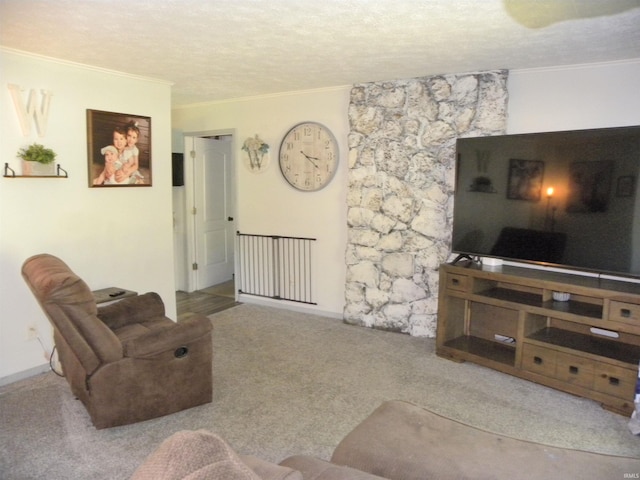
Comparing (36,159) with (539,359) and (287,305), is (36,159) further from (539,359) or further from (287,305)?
(539,359)

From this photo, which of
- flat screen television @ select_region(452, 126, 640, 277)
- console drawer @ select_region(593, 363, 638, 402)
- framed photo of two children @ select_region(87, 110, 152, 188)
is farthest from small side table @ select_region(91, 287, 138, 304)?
console drawer @ select_region(593, 363, 638, 402)

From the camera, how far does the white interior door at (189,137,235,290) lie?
Result: 6074 millimetres

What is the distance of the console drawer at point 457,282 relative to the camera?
12.1 ft

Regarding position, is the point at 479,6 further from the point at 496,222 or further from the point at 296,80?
the point at 296,80

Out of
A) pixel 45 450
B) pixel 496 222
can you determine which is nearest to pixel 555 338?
pixel 496 222

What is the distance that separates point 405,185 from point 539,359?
191 cm

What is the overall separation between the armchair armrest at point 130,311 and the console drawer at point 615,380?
10.3 feet

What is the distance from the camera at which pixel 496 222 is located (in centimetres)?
366

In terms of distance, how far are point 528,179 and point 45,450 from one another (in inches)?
142

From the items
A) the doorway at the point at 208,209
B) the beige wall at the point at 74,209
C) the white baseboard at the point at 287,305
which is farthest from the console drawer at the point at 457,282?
A: the doorway at the point at 208,209

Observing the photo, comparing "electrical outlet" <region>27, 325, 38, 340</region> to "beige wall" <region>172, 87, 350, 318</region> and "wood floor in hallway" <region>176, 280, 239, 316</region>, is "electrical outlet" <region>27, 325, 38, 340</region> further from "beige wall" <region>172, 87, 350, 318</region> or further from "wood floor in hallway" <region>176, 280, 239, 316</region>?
"beige wall" <region>172, 87, 350, 318</region>

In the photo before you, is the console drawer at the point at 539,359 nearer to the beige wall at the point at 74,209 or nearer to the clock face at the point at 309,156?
the clock face at the point at 309,156

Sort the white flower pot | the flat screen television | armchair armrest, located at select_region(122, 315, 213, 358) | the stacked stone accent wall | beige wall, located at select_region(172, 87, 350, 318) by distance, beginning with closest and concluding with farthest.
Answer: armchair armrest, located at select_region(122, 315, 213, 358) → the flat screen television → the white flower pot → the stacked stone accent wall → beige wall, located at select_region(172, 87, 350, 318)

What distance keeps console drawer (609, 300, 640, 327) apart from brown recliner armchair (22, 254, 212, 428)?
2588 mm
